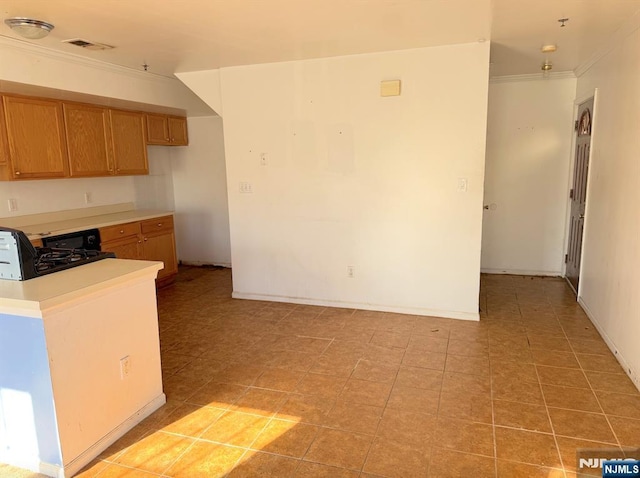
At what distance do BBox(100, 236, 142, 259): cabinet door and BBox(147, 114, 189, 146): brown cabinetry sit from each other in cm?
125

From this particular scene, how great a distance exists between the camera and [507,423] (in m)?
2.38

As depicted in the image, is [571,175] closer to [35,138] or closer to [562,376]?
[562,376]

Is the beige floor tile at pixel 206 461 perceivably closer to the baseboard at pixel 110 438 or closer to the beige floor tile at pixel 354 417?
the baseboard at pixel 110 438

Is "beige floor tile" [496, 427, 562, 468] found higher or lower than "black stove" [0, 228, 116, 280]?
lower

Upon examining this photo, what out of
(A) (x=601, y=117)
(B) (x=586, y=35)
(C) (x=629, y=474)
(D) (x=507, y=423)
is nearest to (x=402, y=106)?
(B) (x=586, y=35)

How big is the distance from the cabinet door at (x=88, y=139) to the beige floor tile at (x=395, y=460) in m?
3.67

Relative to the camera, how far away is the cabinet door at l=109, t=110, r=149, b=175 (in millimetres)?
4578

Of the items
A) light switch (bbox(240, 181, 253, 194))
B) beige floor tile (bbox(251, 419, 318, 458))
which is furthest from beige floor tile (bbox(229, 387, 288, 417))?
light switch (bbox(240, 181, 253, 194))

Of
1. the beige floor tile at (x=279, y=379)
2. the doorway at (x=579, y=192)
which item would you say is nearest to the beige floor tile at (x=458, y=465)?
the beige floor tile at (x=279, y=379)

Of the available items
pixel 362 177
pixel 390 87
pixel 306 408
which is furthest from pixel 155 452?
pixel 390 87

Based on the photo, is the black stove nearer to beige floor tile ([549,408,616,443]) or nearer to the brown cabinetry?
beige floor tile ([549,408,616,443])

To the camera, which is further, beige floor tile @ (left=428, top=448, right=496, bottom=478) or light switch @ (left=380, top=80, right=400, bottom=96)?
light switch @ (left=380, top=80, right=400, bottom=96)

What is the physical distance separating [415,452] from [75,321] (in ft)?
5.75

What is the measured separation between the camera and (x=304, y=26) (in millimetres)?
3023
